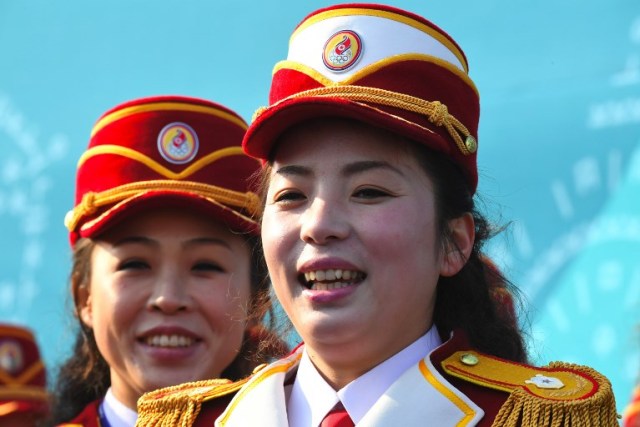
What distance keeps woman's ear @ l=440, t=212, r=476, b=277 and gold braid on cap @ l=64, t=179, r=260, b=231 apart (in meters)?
1.07

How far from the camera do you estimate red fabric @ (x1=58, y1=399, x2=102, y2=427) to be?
3557mm

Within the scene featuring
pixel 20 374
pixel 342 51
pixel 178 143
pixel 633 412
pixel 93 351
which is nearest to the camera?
pixel 342 51

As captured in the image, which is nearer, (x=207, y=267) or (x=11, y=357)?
(x=207, y=267)

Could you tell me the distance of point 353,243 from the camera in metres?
2.26

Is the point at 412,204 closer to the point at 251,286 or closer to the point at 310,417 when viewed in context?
the point at 310,417

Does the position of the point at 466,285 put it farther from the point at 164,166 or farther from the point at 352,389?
the point at 164,166

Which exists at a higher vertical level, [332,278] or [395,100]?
[395,100]

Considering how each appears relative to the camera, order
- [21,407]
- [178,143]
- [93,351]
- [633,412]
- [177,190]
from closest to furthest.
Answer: [177,190] < [178,143] < [633,412] < [93,351] < [21,407]

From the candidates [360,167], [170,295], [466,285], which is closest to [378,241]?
[360,167]

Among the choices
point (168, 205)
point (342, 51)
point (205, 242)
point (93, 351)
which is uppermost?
point (342, 51)

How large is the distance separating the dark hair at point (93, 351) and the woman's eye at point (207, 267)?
11 cm

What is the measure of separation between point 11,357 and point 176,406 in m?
2.17

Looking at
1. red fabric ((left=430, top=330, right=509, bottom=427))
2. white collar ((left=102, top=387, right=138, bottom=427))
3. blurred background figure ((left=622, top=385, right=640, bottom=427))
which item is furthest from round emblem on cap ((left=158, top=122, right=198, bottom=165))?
blurred background figure ((left=622, top=385, right=640, bottom=427))

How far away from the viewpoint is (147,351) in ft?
11.2
